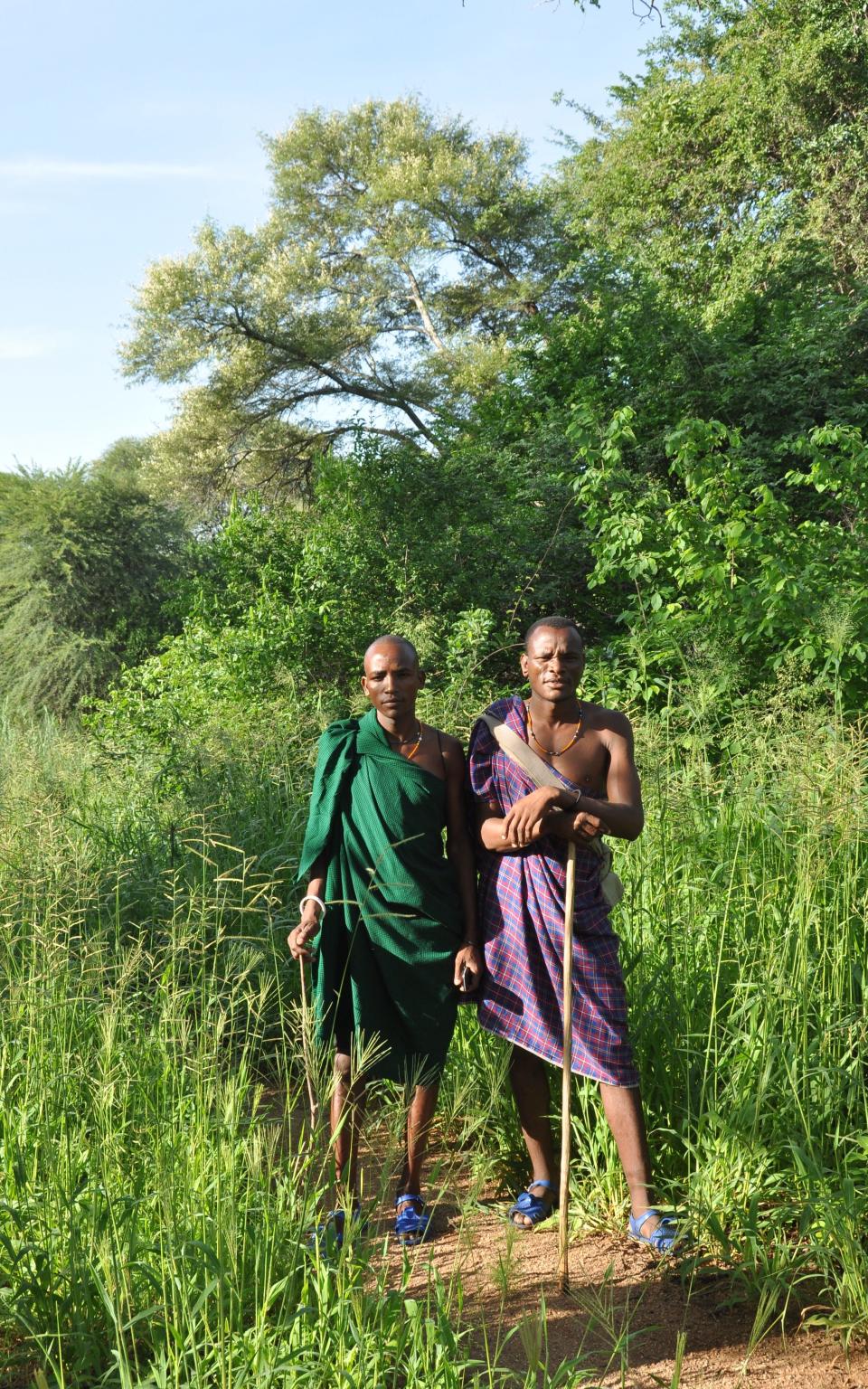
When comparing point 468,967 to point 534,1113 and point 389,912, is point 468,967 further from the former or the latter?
point 534,1113

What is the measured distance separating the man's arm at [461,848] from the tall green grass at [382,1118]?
36 cm

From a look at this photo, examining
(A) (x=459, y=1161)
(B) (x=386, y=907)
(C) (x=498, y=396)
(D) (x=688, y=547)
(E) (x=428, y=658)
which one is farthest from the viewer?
(C) (x=498, y=396)

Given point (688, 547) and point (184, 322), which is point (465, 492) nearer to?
point (688, 547)

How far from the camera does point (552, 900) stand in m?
3.39

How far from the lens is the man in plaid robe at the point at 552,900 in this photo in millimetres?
3242

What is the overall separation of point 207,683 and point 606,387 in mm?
5089

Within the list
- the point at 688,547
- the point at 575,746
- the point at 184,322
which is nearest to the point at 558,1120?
the point at 575,746

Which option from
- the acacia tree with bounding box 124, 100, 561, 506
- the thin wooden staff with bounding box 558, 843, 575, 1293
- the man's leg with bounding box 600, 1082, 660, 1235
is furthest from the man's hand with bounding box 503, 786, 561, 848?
the acacia tree with bounding box 124, 100, 561, 506

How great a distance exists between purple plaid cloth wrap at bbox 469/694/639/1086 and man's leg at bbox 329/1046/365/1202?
0.41 meters

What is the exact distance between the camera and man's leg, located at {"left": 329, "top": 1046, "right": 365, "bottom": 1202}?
10.4 ft

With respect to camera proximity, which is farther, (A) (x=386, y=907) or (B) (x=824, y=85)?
(B) (x=824, y=85)

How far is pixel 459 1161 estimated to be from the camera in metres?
3.88

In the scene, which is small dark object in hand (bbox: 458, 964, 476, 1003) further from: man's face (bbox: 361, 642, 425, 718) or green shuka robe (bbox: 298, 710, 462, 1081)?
man's face (bbox: 361, 642, 425, 718)

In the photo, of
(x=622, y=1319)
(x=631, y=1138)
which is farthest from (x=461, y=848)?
(x=622, y=1319)
